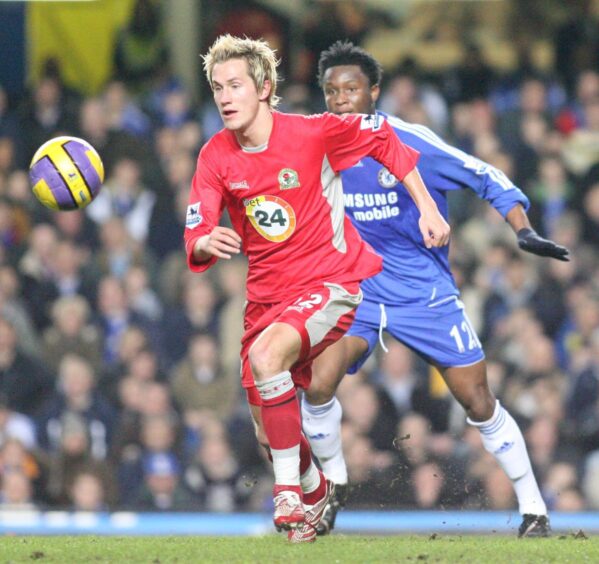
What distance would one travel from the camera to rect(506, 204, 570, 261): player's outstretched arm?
7.59m

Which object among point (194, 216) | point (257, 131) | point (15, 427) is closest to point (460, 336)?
point (257, 131)

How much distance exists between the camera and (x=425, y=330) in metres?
8.17

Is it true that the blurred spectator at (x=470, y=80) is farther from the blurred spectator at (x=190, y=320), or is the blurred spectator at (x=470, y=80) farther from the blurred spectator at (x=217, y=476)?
the blurred spectator at (x=217, y=476)

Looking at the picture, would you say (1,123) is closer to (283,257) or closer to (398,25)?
(398,25)

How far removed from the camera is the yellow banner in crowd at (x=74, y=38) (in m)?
15.3

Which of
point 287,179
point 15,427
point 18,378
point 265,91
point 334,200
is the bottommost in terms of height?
point 15,427

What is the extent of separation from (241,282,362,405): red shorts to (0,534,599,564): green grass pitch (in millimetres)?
755

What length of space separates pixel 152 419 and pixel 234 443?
652mm

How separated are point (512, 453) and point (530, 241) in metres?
1.26

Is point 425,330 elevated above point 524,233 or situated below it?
below

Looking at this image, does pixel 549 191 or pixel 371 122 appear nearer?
pixel 371 122

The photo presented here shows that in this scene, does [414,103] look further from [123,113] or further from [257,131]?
[257,131]

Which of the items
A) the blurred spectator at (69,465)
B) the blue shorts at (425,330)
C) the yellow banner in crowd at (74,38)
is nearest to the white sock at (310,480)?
the blue shorts at (425,330)

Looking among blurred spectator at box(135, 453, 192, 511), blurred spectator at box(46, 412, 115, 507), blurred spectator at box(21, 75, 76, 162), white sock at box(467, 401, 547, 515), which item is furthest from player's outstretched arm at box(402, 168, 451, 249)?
blurred spectator at box(21, 75, 76, 162)
